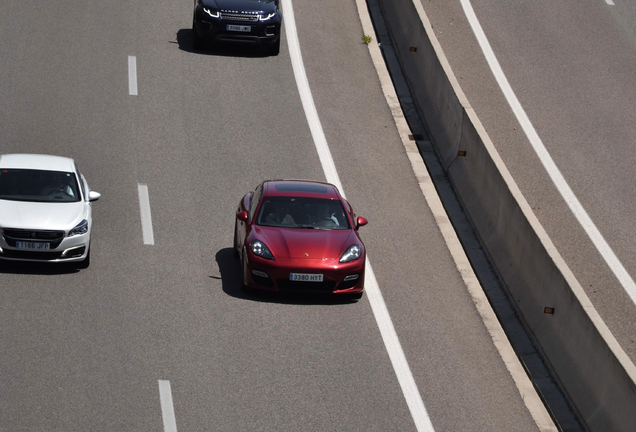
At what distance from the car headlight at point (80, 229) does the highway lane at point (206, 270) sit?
604mm

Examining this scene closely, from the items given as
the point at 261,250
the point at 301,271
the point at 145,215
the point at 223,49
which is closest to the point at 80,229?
the point at 145,215

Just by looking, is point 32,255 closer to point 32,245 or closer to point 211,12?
point 32,245

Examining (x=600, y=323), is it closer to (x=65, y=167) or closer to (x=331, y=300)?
(x=331, y=300)

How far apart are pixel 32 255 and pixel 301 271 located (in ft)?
12.1

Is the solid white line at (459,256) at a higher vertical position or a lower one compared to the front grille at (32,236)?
lower

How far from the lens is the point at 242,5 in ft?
73.4

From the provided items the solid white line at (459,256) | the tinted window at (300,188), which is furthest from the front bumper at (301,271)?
the solid white line at (459,256)

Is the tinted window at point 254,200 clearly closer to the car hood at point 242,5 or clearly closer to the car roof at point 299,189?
the car roof at point 299,189

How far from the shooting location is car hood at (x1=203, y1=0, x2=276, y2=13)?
22.2 metres

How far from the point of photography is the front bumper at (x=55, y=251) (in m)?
12.6

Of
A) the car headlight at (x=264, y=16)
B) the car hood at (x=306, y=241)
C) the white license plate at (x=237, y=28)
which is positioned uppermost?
the car hood at (x=306, y=241)

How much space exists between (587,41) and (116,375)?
17.0 meters

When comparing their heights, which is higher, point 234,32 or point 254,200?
point 254,200

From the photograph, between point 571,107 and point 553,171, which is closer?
point 553,171
